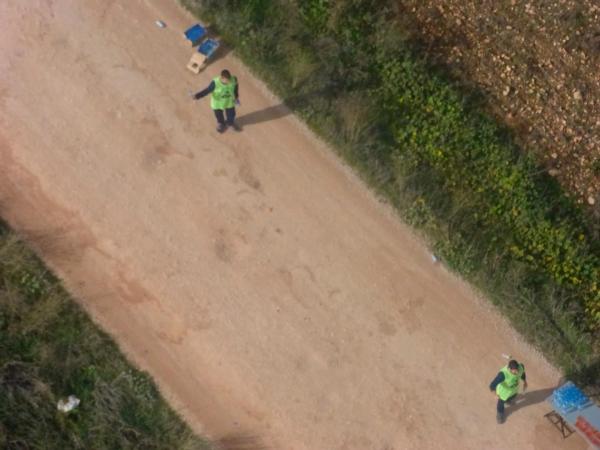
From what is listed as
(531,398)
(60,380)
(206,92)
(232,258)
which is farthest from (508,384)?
(60,380)

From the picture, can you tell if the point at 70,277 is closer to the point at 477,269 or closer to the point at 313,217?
the point at 313,217

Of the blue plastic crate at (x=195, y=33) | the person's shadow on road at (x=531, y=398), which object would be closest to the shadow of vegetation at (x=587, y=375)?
the person's shadow on road at (x=531, y=398)

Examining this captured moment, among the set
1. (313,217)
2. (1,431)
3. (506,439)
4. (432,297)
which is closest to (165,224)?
(313,217)

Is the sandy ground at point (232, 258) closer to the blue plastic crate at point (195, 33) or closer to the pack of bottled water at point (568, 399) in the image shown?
the blue plastic crate at point (195, 33)

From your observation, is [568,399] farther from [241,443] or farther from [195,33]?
[195,33]

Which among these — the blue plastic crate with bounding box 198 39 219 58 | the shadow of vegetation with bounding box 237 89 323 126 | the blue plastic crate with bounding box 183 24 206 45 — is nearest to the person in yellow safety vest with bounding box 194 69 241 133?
the shadow of vegetation with bounding box 237 89 323 126
